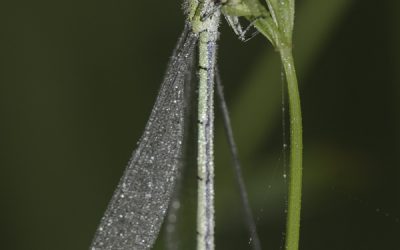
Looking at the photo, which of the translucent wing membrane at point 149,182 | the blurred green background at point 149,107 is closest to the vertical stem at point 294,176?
the translucent wing membrane at point 149,182

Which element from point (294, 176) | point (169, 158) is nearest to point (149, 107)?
point (169, 158)

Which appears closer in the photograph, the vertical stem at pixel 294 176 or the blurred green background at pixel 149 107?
the vertical stem at pixel 294 176

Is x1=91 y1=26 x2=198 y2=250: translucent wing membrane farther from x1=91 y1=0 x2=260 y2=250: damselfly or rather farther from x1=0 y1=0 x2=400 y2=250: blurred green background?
x1=0 y1=0 x2=400 y2=250: blurred green background

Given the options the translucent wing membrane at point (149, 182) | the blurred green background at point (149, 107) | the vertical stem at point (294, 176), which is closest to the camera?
the vertical stem at point (294, 176)

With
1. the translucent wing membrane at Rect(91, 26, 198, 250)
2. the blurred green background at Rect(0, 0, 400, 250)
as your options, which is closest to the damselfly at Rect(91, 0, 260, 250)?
the translucent wing membrane at Rect(91, 26, 198, 250)

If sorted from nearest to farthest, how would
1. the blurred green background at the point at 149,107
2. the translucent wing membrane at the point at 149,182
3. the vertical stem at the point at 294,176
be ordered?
the vertical stem at the point at 294,176 < the translucent wing membrane at the point at 149,182 < the blurred green background at the point at 149,107

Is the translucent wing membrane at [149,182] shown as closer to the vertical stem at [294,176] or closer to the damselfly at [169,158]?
the damselfly at [169,158]

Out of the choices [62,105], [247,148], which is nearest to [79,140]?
[62,105]
